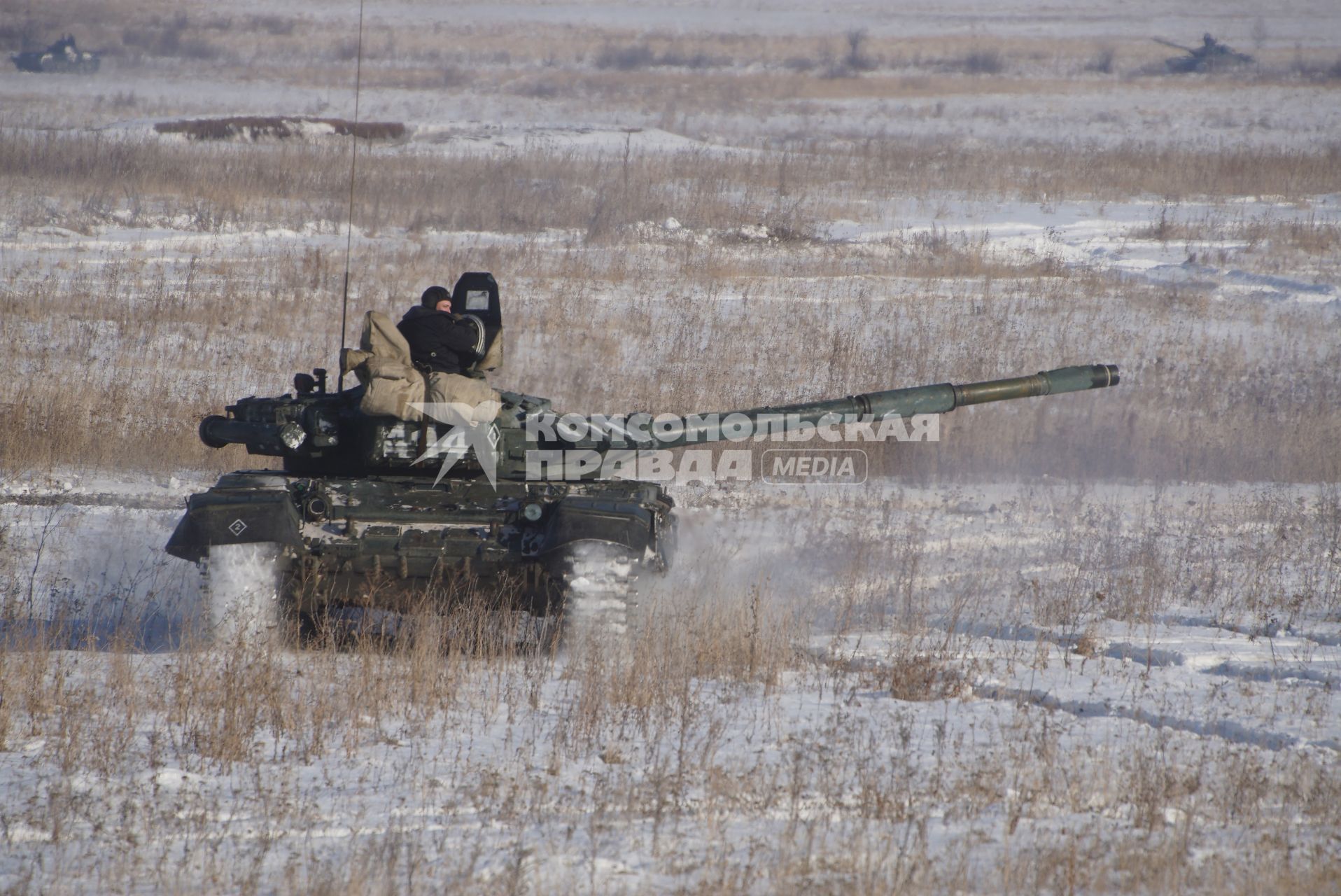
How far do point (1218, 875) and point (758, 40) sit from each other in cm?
4696

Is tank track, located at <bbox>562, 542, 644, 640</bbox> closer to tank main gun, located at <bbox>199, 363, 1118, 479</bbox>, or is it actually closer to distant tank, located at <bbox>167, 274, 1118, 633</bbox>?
distant tank, located at <bbox>167, 274, 1118, 633</bbox>

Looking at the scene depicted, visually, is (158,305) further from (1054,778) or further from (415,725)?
(1054,778)

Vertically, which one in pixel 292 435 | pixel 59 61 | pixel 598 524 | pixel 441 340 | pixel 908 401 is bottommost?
pixel 598 524

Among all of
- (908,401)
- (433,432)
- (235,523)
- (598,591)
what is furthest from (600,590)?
(908,401)

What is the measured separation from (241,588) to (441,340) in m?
1.81

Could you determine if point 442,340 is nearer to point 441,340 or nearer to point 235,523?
point 441,340

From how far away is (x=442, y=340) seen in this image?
7734 mm

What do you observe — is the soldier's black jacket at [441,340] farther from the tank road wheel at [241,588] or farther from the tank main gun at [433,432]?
the tank road wheel at [241,588]

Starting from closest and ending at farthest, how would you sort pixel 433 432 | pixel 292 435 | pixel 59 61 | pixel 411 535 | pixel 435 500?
pixel 411 535 → pixel 435 500 → pixel 433 432 → pixel 292 435 → pixel 59 61

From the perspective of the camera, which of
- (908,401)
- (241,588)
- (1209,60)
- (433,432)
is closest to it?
(241,588)

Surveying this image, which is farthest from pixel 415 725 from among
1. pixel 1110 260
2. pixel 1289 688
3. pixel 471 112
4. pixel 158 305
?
pixel 471 112

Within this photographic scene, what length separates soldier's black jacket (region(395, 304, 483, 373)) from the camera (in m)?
7.75

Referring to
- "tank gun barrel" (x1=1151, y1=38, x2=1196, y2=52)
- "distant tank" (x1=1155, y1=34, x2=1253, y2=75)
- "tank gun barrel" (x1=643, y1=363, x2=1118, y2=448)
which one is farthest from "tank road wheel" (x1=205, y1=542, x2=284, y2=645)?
"tank gun barrel" (x1=1151, y1=38, x2=1196, y2=52)

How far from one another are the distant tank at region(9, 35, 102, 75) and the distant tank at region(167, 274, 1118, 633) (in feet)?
112
